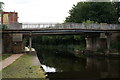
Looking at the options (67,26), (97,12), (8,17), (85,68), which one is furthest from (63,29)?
(97,12)

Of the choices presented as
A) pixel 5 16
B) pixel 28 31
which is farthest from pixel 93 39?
pixel 5 16

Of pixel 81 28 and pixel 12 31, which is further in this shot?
pixel 81 28

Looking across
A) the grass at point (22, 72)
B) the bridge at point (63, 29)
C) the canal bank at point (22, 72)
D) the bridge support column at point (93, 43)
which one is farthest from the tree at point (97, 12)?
the grass at point (22, 72)

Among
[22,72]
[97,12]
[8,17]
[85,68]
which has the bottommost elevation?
[85,68]

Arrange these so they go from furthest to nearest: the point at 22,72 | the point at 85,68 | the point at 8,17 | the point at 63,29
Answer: the point at 8,17, the point at 63,29, the point at 85,68, the point at 22,72

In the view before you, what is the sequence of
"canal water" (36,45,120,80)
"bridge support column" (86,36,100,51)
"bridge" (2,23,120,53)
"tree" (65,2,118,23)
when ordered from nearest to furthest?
"canal water" (36,45,120,80), "bridge" (2,23,120,53), "bridge support column" (86,36,100,51), "tree" (65,2,118,23)

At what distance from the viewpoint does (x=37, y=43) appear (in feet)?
355

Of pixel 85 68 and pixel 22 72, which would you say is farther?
pixel 85 68

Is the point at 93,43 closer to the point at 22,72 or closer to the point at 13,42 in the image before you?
the point at 13,42

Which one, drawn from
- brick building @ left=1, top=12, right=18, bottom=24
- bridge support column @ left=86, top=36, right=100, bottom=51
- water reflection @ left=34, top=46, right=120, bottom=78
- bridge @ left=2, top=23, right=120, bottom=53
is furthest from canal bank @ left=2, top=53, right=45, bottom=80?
brick building @ left=1, top=12, right=18, bottom=24

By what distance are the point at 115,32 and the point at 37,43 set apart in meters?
65.7

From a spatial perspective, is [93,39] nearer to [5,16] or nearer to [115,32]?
[115,32]

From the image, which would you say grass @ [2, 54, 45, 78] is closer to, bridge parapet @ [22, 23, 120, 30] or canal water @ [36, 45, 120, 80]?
canal water @ [36, 45, 120, 80]

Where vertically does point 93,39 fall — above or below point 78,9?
below
